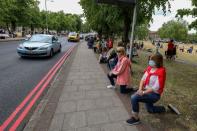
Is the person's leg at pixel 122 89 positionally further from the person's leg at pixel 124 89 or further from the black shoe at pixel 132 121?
the black shoe at pixel 132 121

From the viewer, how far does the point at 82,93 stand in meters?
6.89

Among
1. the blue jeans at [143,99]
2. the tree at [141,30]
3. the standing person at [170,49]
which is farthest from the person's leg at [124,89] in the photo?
the standing person at [170,49]

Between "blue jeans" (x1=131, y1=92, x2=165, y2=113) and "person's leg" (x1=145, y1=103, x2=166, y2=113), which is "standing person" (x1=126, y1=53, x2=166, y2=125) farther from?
"person's leg" (x1=145, y1=103, x2=166, y2=113)

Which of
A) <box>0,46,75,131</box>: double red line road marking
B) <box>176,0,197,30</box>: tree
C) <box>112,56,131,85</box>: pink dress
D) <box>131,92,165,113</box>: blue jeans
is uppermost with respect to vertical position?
<box>176,0,197,30</box>: tree

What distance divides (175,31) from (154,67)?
124m

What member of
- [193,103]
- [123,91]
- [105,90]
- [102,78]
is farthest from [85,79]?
[193,103]

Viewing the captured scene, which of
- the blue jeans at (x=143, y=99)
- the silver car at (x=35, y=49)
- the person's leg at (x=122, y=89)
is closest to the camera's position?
the blue jeans at (x=143, y=99)

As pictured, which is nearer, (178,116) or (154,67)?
(154,67)

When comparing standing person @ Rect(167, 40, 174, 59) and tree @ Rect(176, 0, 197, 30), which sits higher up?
tree @ Rect(176, 0, 197, 30)

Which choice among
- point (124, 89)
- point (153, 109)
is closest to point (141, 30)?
point (124, 89)

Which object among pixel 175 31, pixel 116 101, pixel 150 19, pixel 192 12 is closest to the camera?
pixel 116 101

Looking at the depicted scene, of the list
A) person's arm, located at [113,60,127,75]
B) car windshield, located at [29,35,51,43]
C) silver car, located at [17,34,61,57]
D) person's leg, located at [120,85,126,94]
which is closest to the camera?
person's arm, located at [113,60,127,75]

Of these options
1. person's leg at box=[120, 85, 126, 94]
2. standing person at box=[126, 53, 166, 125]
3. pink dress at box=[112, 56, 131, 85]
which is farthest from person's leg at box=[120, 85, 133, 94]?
standing person at box=[126, 53, 166, 125]

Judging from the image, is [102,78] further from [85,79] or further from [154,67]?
[154,67]
